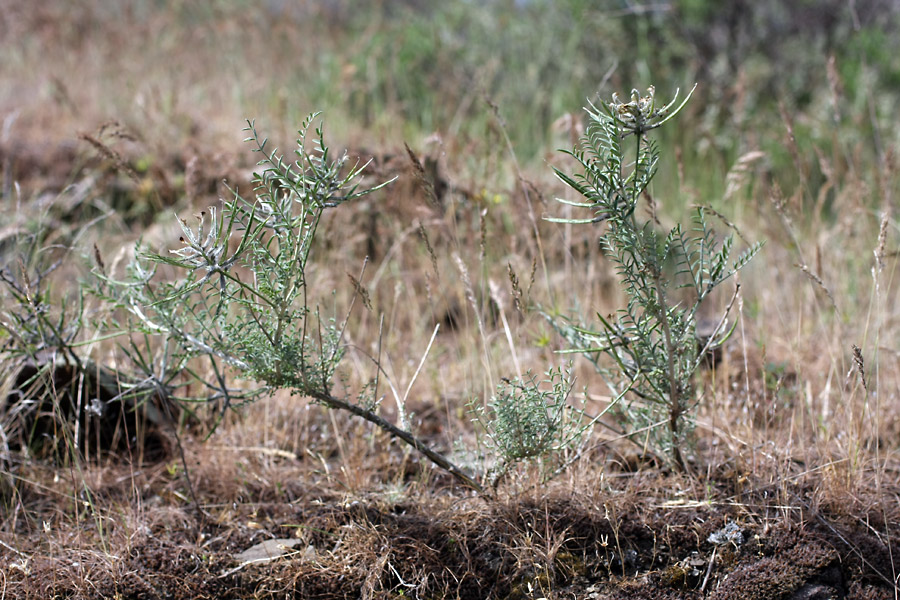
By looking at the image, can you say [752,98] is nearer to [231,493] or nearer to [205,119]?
[205,119]

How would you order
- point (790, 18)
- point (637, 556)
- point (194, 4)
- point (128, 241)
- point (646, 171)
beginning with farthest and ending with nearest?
point (194, 4) → point (790, 18) → point (128, 241) → point (637, 556) → point (646, 171)

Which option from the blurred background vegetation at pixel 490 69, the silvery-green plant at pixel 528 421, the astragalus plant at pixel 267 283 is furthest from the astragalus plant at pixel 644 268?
the blurred background vegetation at pixel 490 69

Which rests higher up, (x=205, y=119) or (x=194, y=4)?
(x=194, y=4)

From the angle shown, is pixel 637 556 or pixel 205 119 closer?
pixel 637 556

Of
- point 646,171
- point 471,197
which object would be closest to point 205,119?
point 471,197

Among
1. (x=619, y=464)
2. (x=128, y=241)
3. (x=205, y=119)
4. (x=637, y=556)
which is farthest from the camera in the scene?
(x=205, y=119)

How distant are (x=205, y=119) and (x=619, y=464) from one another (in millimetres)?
4290

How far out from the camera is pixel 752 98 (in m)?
5.55

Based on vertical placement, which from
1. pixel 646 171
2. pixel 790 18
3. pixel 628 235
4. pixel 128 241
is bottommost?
pixel 128 241

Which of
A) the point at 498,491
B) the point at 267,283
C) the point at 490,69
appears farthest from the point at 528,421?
the point at 490,69

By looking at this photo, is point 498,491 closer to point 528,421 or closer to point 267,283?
point 528,421

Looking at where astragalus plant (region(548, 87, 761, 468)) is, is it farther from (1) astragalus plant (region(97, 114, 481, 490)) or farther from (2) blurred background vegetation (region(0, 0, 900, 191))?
(2) blurred background vegetation (region(0, 0, 900, 191))

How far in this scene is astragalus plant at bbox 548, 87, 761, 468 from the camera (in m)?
1.51

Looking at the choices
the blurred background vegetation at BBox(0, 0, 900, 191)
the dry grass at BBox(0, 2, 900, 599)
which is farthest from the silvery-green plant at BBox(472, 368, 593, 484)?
the blurred background vegetation at BBox(0, 0, 900, 191)
